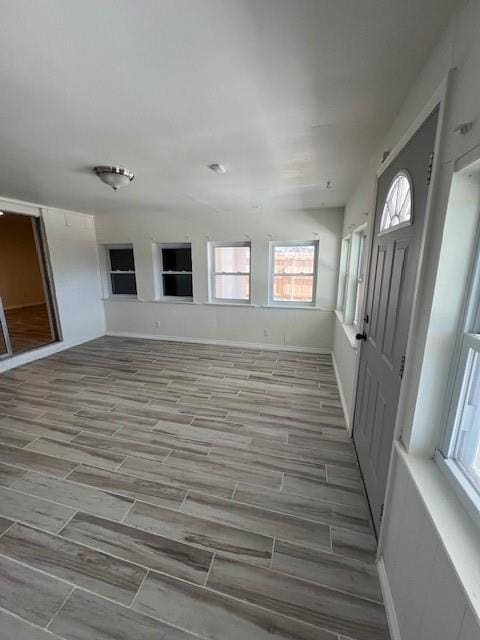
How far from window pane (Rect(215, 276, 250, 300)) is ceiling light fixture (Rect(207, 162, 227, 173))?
2.45 m

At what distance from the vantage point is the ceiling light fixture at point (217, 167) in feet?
8.11

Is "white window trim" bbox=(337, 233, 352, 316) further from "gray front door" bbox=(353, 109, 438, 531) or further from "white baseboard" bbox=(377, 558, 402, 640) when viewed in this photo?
"white baseboard" bbox=(377, 558, 402, 640)

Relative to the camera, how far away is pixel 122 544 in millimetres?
1502

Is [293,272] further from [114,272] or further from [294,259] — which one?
[114,272]

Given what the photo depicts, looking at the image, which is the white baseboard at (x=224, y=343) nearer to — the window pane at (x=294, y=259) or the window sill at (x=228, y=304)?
the window sill at (x=228, y=304)

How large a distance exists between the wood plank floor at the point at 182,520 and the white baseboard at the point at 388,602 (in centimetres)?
4

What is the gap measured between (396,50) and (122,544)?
2841 mm

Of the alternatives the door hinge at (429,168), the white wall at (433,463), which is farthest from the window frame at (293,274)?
the door hinge at (429,168)

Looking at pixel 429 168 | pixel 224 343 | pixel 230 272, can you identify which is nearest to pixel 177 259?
pixel 230 272

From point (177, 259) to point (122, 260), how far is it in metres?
1.28

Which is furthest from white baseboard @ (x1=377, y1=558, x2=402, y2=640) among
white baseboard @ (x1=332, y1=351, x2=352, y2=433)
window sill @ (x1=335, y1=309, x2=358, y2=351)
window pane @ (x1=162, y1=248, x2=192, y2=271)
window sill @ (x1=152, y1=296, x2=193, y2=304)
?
window pane @ (x1=162, y1=248, x2=192, y2=271)

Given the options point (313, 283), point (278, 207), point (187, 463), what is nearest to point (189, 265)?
point (278, 207)

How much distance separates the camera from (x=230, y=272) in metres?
5.03

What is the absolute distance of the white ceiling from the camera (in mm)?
970
